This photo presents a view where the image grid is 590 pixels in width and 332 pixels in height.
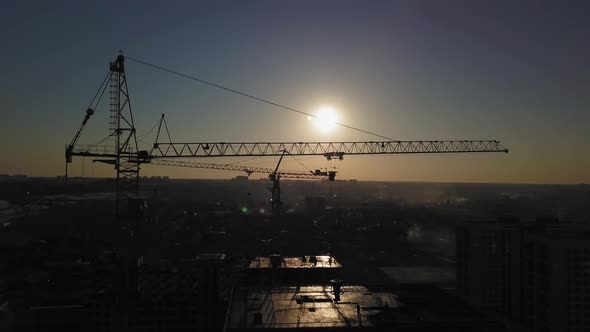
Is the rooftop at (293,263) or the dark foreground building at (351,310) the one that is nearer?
the dark foreground building at (351,310)

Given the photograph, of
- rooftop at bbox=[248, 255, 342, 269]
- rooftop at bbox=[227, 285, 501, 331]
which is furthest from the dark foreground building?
rooftop at bbox=[248, 255, 342, 269]

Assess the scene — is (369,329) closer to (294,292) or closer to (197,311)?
(294,292)

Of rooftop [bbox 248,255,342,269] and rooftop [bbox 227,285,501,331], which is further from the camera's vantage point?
rooftop [bbox 248,255,342,269]

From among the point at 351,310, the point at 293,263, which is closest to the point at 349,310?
the point at 351,310

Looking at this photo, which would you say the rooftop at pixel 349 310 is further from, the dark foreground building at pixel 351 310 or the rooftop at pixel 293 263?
the rooftop at pixel 293 263

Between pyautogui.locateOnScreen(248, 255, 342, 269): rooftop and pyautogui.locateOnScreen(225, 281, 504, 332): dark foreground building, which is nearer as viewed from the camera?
pyautogui.locateOnScreen(225, 281, 504, 332): dark foreground building

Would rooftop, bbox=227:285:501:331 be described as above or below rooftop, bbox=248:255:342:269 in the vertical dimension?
above

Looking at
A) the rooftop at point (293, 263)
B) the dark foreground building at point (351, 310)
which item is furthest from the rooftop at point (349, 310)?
the rooftop at point (293, 263)

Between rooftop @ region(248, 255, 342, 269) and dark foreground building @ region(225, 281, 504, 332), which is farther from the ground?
dark foreground building @ region(225, 281, 504, 332)

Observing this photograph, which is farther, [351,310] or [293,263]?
[293,263]

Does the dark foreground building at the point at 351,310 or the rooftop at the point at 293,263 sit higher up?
the dark foreground building at the point at 351,310

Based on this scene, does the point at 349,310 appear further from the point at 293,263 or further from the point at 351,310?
the point at 293,263

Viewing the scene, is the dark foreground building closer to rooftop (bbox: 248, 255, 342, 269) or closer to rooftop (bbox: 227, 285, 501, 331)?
rooftop (bbox: 227, 285, 501, 331)
